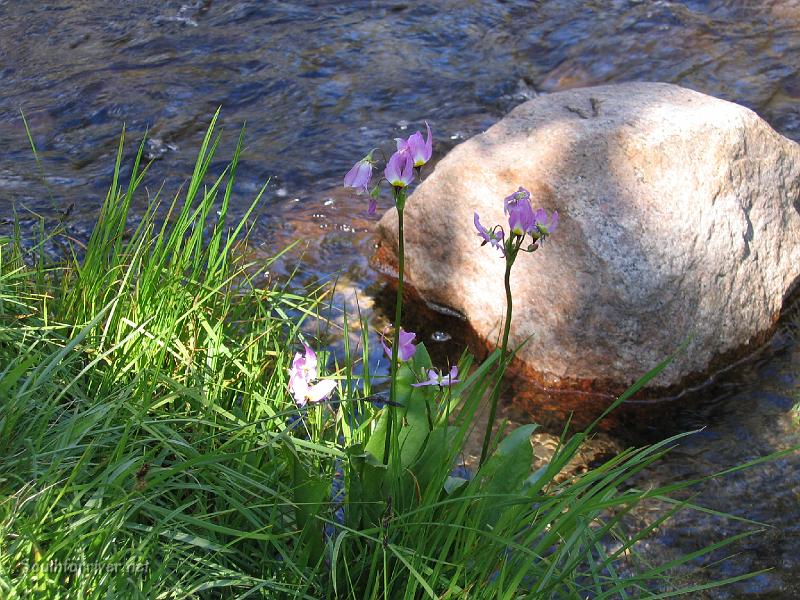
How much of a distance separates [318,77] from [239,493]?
14.7 feet

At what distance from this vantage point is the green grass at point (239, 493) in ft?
5.59

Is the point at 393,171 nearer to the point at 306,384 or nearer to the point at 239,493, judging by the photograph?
the point at 306,384

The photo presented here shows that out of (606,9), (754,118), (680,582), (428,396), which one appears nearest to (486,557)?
(428,396)

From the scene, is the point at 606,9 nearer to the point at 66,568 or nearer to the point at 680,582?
the point at 680,582

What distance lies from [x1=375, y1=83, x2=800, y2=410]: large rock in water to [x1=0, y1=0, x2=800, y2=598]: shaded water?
1.05 feet

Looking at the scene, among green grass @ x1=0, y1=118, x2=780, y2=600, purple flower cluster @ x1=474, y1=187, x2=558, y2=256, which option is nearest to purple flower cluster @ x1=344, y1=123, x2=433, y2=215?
purple flower cluster @ x1=474, y1=187, x2=558, y2=256

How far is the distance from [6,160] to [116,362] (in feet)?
10.2

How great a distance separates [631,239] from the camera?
3391mm

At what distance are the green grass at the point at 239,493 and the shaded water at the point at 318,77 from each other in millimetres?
1744

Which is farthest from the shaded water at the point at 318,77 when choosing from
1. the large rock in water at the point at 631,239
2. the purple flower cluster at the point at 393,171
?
the purple flower cluster at the point at 393,171

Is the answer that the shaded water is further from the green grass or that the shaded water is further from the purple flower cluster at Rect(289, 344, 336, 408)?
the purple flower cluster at Rect(289, 344, 336, 408)

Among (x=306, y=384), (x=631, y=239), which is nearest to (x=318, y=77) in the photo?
(x=631, y=239)

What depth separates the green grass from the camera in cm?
170

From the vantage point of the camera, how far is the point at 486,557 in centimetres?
183
